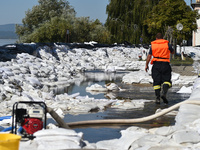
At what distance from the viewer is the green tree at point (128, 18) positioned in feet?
151

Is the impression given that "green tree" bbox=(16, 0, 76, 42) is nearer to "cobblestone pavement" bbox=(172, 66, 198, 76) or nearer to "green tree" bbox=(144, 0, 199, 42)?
"green tree" bbox=(144, 0, 199, 42)

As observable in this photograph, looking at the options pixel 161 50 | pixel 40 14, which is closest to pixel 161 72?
pixel 161 50

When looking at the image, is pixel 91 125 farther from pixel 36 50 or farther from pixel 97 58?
pixel 97 58

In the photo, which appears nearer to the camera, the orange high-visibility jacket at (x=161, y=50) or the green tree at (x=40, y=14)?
the orange high-visibility jacket at (x=161, y=50)

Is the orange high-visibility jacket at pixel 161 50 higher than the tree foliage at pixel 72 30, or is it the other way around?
the tree foliage at pixel 72 30

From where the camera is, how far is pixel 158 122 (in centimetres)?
729

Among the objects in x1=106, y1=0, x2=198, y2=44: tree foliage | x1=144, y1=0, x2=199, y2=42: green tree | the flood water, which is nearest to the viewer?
the flood water

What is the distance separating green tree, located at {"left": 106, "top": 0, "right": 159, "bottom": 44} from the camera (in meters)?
45.9

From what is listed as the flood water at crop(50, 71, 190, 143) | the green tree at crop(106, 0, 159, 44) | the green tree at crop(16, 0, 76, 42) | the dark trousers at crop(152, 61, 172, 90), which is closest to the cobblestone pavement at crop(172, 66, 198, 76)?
the flood water at crop(50, 71, 190, 143)

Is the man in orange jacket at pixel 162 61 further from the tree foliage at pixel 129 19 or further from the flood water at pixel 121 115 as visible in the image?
the tree foliage at pixel 129 19

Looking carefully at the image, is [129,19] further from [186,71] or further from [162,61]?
[162,61]

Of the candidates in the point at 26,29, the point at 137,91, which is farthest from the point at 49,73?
the point at 26,29

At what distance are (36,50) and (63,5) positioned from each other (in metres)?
44.8

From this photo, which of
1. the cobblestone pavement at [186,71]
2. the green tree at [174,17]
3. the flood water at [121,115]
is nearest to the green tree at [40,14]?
the green tree at [174,17]
